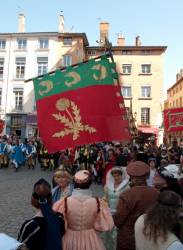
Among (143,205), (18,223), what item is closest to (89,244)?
(143,205)

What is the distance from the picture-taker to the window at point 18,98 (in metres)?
38.2

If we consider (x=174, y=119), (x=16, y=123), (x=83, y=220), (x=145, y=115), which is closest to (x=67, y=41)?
(x=16, y=123)

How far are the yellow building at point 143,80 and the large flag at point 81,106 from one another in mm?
34625

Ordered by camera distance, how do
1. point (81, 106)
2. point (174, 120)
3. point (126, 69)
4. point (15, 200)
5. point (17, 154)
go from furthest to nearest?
point (126, 69)
point (17, 154)
point (174, 120)
point (15, 200)
point (81, 106)

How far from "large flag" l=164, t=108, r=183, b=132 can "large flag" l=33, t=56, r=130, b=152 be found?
603cm

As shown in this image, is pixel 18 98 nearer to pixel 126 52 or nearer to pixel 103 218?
pixel 126 52

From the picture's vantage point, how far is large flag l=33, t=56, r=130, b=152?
581 cm

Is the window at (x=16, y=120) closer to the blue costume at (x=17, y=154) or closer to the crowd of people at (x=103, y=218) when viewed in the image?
the blue costume at (x=17, y=154)

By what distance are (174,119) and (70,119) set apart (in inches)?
269

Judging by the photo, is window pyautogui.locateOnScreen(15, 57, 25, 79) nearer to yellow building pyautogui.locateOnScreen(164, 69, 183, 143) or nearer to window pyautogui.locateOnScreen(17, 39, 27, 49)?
window pyautogui.locateOnScreen(17, 39, 27, 49)

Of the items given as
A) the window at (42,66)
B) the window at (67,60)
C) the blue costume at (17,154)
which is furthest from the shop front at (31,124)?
the blue costume at (17,154)

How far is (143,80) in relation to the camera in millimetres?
41281

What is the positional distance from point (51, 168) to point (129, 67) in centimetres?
2664

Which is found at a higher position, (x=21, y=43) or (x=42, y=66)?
(x=21, y=43)
